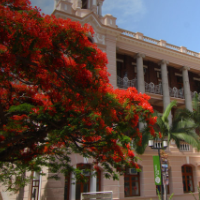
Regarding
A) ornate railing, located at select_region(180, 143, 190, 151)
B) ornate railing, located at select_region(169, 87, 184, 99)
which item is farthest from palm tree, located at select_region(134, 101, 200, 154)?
ornate railing, located at select_region(169, 87, 184, 99)

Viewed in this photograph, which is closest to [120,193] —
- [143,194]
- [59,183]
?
[143,194]

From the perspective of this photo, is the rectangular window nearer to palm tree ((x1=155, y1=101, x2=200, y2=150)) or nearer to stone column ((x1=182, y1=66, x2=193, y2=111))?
palm tree ((x1=155, y1=101, x2=200, y2=150))

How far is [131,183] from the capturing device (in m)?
13.1

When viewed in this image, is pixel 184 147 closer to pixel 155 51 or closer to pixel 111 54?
pixel 155 51

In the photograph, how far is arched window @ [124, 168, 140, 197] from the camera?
42.1ft

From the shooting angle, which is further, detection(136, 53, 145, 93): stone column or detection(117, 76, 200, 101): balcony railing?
detection(117, 76, 200, 101): balcony railing

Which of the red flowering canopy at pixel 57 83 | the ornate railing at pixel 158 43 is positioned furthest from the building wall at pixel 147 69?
the red flowering canopy at pixel 57 83

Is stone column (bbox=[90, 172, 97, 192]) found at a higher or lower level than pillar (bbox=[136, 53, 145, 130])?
lower

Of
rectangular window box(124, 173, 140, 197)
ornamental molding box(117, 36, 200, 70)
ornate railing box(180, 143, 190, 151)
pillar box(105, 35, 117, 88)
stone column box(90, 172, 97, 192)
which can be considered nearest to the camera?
stone column box(90, 172, 97, 192)

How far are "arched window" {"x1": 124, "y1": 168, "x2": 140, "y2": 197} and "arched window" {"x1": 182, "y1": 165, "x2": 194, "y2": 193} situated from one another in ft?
12.5

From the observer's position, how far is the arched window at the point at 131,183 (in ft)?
42.1

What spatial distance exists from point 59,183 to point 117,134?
591 cm

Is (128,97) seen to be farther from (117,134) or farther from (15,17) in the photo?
(15,17)

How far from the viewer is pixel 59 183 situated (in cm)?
1042
